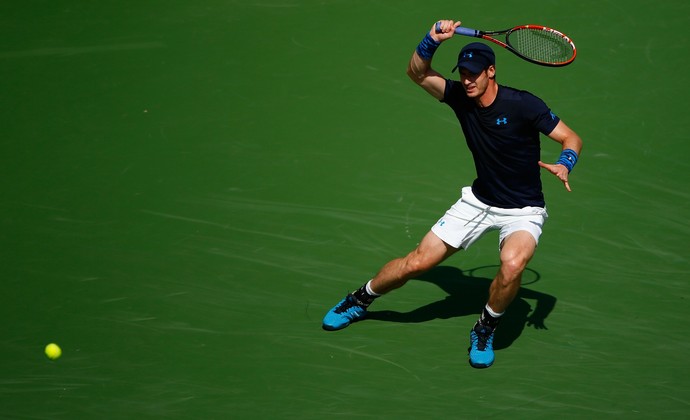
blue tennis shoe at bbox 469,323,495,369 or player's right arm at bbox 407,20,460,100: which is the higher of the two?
player's right arm at bbox 407,20,460,100

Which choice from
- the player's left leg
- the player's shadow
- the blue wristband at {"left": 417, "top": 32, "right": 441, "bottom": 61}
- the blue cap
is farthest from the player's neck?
the player's shadow

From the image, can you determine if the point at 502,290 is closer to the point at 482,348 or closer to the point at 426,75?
the point at 482,348

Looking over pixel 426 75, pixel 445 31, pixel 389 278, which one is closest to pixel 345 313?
pixel 389 278

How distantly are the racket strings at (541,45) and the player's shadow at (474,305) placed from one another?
1.79 metres

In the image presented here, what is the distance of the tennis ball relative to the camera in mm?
6953

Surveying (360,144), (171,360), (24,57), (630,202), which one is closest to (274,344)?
(171,360)

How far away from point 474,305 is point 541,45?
206 cm

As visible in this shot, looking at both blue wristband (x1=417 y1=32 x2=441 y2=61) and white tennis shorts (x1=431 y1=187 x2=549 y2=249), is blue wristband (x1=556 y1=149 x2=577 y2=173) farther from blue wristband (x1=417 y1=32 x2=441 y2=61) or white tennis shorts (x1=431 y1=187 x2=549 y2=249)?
blue wristband (x1=417 y1=32 x2=441 y2=61)

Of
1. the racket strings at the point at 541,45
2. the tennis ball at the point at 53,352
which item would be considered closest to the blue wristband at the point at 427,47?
the racket strings at the point at 541,45

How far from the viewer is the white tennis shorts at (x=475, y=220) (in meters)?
6.82

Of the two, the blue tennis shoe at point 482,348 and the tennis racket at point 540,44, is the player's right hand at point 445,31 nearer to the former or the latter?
the tennis racket at point 540,44

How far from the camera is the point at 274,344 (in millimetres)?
7051

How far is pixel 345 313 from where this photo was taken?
7219 millimetres

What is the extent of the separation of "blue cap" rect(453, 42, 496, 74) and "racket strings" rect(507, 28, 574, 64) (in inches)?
22.5
